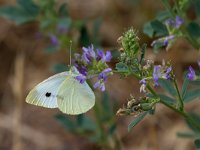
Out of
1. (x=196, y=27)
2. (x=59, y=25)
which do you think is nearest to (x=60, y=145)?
(x=59, y=25)

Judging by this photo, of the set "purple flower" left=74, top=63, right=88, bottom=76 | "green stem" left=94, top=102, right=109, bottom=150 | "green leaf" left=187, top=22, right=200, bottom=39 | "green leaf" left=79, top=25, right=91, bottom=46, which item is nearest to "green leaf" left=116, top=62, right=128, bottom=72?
"purple flower" left=74, top=63, right=88, bottom=76

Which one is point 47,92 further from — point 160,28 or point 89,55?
point 160,28

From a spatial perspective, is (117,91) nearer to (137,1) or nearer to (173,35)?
(137,1)

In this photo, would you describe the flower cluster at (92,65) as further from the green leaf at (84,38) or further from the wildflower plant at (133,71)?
the green leaf at (84,38)

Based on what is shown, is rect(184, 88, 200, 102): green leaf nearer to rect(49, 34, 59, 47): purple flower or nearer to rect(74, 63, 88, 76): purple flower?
rect(74, 63, 88, 76): purple flower

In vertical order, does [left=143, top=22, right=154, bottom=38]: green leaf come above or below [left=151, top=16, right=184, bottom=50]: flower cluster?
above

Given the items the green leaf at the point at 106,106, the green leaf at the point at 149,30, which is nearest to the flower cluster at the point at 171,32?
the green leaf at the point at 149,30
